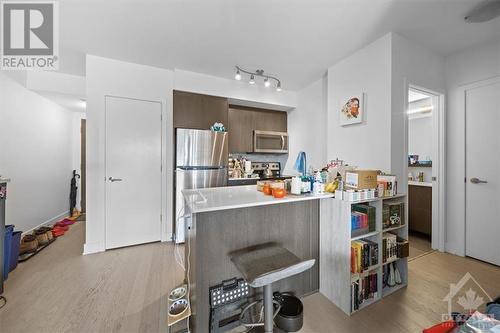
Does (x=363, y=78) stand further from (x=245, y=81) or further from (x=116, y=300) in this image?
(x=116, y=300)

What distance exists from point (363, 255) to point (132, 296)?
2063 mm

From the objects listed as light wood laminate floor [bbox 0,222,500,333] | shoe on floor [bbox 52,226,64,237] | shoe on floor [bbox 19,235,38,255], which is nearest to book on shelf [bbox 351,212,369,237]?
light wood laminate floor [bbox 0,222,500,333]

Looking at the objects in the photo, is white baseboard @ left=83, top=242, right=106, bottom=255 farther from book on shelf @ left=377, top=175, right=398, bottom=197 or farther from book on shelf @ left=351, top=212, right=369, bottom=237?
book on shelf @ left=377, top=175, right=398, bottom=197

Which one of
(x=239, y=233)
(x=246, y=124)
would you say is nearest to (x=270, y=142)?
(x=246, y=124)

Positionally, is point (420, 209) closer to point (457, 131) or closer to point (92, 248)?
point (457, 131)

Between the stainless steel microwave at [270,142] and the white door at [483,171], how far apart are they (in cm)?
264

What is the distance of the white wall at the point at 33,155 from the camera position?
2.70 metres

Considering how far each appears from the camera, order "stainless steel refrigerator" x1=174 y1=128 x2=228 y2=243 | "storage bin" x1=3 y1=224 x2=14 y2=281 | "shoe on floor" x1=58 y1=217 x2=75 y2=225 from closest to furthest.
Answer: "storage bin" x1=3 y1=224 x2=14 y2=281 < "stainless steel refrigerator" x1=174 y1=128 x2=228 y2=243 < "shoe on floor" x1=58 y1=217 x2=75 y2=225

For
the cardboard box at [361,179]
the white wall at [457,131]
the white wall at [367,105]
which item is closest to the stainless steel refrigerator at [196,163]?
the white wall at [367,105]

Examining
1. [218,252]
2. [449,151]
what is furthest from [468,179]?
[218,252]

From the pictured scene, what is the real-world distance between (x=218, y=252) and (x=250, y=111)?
3.05m

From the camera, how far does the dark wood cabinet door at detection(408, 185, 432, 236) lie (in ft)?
9.60

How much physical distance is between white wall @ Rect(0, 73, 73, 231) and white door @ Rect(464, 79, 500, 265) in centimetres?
601
